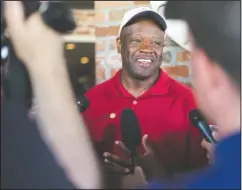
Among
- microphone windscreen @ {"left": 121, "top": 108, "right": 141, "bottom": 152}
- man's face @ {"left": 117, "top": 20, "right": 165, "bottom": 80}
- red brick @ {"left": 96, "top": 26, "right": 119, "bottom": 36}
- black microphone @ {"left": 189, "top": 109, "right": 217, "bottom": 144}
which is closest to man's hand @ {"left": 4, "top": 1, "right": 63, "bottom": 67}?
red brick @ {"left": 96, "top": 26, "right": 119, "bottom": 36}

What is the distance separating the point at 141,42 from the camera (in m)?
2.77

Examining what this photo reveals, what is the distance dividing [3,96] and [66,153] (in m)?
0.35

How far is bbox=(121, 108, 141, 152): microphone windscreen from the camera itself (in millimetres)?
2768

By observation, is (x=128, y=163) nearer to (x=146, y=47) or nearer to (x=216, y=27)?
(x=146, y=47)

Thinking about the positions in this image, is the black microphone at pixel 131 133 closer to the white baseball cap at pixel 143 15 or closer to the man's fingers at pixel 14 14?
the white baseball cap at pixel 143 15

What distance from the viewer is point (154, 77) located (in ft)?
9.15

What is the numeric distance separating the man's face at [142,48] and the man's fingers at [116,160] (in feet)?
1.11

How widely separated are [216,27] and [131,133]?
56 centimetres

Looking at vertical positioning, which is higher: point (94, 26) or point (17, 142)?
point (94, 26)

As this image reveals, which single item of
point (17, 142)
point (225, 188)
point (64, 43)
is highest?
point (64, 43)

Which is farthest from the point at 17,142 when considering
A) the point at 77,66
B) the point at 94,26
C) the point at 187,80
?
the point at 187,80

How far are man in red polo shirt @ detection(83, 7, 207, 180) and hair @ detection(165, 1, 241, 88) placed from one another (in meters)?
0.11

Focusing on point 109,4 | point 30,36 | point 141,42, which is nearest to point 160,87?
point 141,42

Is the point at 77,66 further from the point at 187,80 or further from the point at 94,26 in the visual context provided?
the point at 187,80
